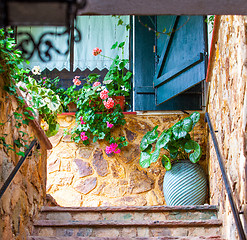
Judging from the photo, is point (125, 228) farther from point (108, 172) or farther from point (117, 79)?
point (117, 79)

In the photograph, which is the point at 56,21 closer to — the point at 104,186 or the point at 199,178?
the point at 199,178

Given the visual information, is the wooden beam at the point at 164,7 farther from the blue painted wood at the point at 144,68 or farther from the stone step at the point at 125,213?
the blue painted wood at the point at 144,68

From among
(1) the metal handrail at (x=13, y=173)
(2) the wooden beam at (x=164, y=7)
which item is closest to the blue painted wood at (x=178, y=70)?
(1) the metal handrail at (x=13, y=173)

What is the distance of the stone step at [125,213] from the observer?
118 inches

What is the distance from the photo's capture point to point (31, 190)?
286 centimetres

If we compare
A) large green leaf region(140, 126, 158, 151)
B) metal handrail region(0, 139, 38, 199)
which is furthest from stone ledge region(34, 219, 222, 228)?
large green leaf region(140, 126, 158, 151)

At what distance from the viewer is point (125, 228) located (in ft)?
9.26

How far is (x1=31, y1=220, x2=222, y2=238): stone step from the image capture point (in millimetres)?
2764

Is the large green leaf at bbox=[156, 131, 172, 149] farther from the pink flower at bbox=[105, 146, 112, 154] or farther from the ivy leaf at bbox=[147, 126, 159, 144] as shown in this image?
the pink flower at bbox=[105, 146, 112, 154]

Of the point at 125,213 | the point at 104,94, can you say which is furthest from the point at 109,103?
the point at 125,213

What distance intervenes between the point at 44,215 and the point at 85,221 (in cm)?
40

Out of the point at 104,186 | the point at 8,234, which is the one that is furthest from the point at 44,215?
the point at 104,186

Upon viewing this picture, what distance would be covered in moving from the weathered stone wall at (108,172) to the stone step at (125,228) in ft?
4.84

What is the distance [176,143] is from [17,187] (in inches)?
71.6
